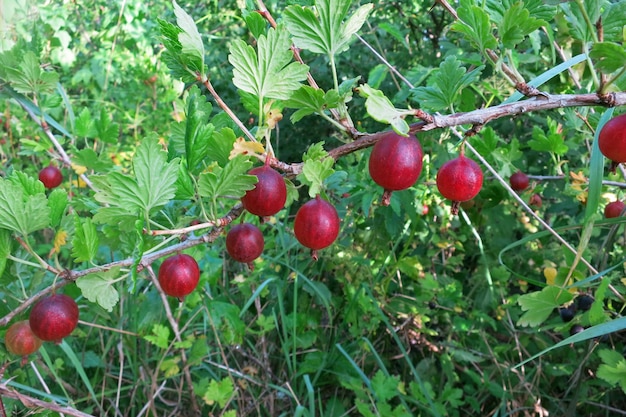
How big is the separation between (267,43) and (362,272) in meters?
1.11

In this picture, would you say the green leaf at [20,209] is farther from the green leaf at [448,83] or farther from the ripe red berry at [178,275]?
the green leaf at [448,83]

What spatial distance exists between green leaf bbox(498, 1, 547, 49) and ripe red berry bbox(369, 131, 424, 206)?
0.61 ft

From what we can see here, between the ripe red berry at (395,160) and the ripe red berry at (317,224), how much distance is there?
86 millimetres

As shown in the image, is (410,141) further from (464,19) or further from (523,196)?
(523,196)

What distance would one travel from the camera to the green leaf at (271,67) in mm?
552

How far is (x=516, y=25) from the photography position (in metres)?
0.59

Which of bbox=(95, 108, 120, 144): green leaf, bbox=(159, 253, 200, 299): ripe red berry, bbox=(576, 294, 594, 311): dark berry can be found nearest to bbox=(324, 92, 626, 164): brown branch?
bbox=(159, 253, 200, 299): ripe red berry

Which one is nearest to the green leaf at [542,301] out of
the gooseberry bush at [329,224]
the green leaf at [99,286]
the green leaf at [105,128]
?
the gooseberry bush at [329,224]

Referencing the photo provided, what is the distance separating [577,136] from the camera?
60.4 inches

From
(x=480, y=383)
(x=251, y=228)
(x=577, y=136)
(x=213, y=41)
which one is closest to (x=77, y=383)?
(x=251, y=228)

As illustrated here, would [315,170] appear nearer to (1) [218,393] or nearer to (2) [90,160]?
(1) [218,393]

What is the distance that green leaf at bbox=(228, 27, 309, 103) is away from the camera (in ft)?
1.81

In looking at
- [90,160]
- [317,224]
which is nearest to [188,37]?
[317,224]

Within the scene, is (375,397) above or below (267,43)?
below
